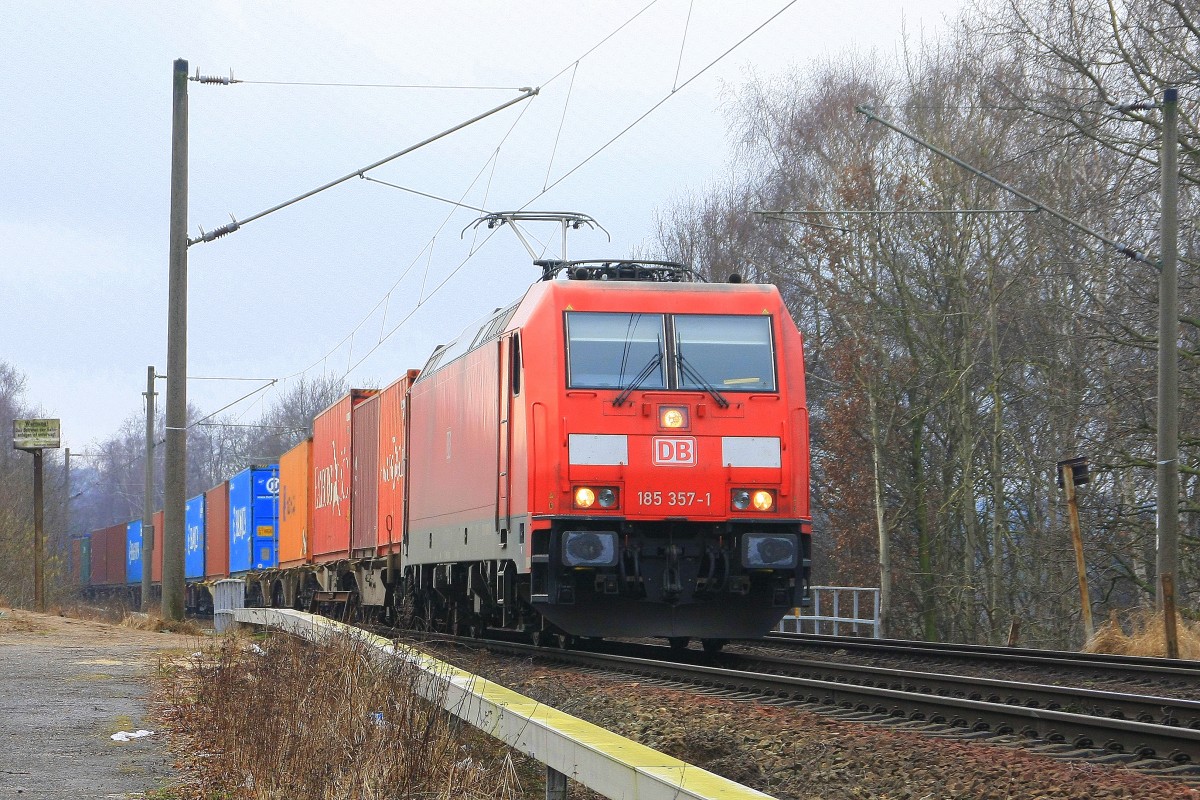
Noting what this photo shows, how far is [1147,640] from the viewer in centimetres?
1596

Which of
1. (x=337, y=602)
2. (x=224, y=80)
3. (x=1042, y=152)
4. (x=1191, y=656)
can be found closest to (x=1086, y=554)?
(x=1042, y=152)

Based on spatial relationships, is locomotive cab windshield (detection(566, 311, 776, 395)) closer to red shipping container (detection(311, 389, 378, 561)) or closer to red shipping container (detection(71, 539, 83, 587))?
red shipping container (detection(311, 389, 378, 561))

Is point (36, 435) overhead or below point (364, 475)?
overhead

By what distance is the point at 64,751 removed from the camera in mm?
7574

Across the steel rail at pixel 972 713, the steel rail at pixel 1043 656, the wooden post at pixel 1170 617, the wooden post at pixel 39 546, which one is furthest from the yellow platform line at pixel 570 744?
the wooden post at pixel 39 546

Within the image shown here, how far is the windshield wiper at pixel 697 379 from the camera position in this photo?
42.5ft

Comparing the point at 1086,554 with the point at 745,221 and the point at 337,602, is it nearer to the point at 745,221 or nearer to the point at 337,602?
the point at 337,602

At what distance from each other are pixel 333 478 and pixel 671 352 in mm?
12887

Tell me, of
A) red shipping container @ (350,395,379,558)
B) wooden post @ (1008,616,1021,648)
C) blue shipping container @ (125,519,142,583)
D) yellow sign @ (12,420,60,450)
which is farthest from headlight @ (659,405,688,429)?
blue shipping container @ (125,519,142,583)

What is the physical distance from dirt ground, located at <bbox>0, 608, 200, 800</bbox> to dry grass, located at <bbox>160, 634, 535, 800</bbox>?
261 mm

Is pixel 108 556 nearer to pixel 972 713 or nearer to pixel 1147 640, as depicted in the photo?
pixel 1147 640

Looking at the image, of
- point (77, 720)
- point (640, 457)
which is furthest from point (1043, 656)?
point (77, 720)

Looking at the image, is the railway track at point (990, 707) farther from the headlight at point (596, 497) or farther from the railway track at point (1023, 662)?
the headlight at point (596, 497)

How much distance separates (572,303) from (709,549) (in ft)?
8.21
